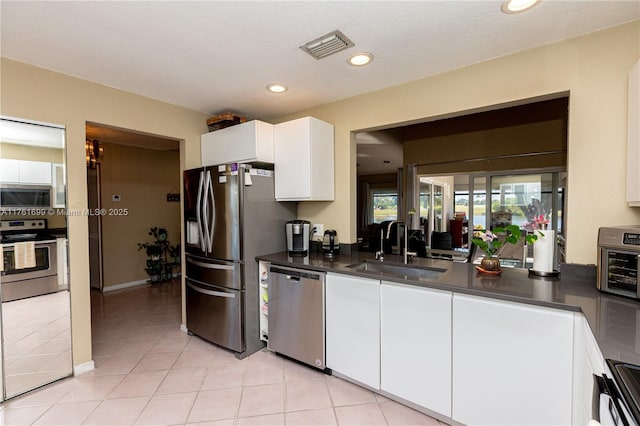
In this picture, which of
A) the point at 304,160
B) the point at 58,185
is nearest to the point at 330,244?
the point at 304,160

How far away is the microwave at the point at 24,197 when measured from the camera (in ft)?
6.82

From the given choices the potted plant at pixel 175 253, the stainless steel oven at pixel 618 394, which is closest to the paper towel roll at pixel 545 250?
the stainless steel oven at pixel 618 394

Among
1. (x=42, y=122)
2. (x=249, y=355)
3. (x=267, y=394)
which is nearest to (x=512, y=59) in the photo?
(x=267, y=394)

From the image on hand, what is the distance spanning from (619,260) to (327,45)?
2080mm

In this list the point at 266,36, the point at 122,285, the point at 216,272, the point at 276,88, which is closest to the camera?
the point at 266,36

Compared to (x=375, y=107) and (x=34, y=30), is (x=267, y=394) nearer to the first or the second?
(x=375, y=107)

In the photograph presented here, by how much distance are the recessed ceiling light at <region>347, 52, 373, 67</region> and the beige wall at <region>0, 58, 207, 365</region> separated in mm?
1970

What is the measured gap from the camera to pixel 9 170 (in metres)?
2.11

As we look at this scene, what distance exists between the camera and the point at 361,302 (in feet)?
7.00

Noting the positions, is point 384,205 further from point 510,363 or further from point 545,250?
point 510,363

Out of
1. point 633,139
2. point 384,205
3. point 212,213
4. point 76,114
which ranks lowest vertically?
point 212,213

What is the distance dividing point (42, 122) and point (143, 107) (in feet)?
2.51

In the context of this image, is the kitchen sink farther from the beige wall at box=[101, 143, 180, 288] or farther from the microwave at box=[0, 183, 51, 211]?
the beige wall at box=[101, 143, 180, 288]

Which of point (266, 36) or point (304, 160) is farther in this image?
point (304, 160)
